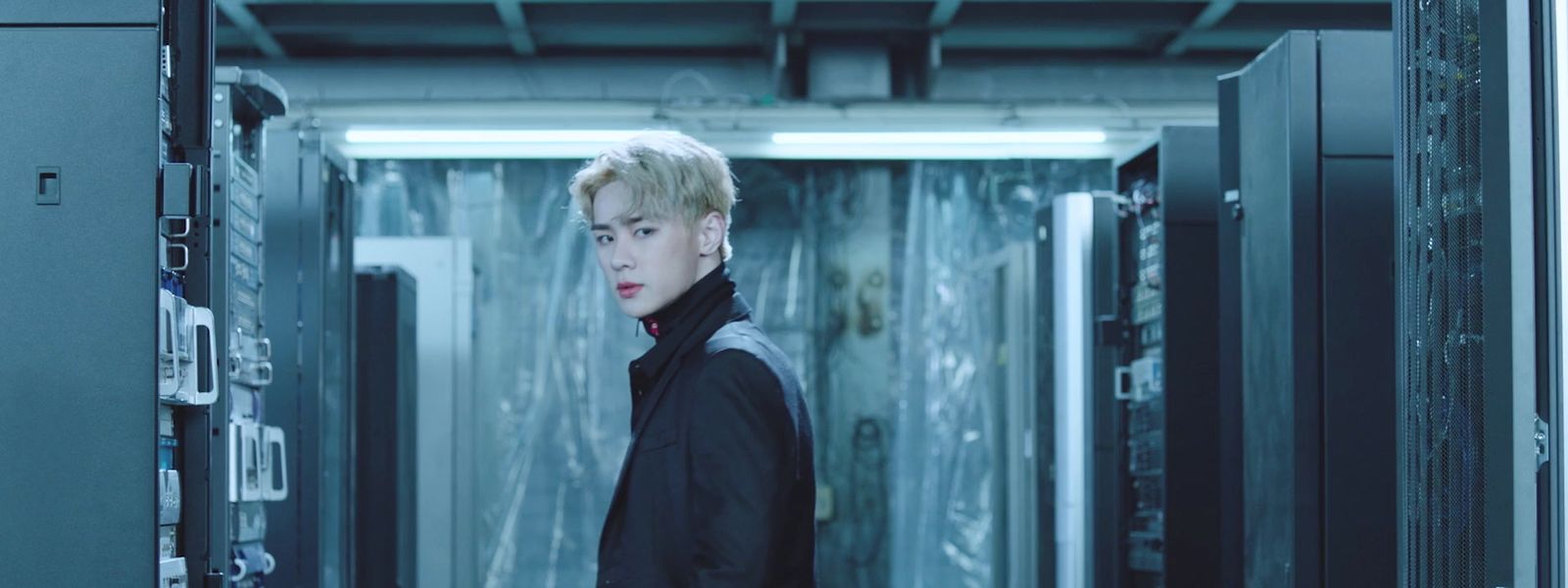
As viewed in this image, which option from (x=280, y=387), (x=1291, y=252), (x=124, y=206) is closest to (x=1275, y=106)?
(x=1291, y=252)

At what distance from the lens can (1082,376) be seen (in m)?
5.15

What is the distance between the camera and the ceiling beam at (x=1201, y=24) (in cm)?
687

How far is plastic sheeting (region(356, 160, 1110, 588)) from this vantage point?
7844 mm

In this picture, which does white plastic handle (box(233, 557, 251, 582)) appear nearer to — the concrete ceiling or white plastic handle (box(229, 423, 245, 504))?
white plastic handle (box(229, 423, 245, 504))

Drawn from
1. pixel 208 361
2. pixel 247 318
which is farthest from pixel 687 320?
pixel 247 318

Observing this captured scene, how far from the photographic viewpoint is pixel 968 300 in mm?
7926

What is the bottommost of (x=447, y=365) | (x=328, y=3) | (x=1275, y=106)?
(x=447, y=365)

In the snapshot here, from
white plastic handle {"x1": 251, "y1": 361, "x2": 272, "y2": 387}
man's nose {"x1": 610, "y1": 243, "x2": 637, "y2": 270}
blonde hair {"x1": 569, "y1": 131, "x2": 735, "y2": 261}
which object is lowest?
white plastic handle {"x1": 251, "y1": 361, "x2": 272, "y2": 387}

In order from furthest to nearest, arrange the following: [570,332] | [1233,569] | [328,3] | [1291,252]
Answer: [570,332], [328,3], [1233,569], [1291,252]

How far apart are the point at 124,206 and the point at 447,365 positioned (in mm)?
4123

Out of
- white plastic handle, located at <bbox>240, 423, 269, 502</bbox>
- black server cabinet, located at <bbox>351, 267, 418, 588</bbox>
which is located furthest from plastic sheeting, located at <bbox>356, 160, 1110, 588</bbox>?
white plastic handle, located at <bbox>240, 423, 269, 502</bbox>

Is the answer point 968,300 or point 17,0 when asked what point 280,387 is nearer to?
point 17,0

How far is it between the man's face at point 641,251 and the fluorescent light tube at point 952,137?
498 cm

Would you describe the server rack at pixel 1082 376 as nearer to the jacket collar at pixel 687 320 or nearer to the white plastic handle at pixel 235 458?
the white plastic handle at pixel 235 458
